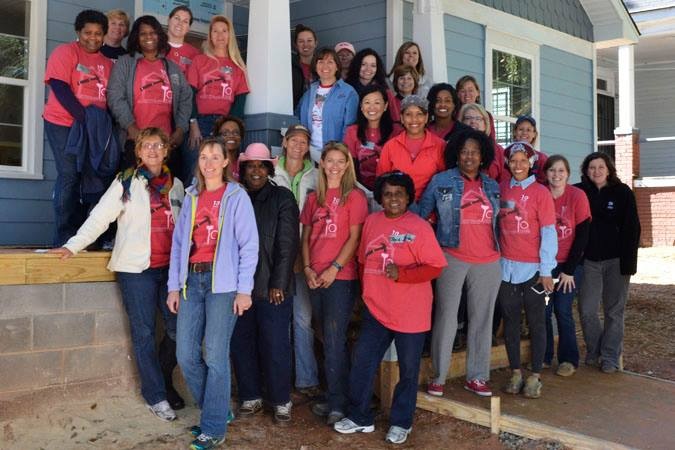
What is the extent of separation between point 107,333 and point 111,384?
0.34 m

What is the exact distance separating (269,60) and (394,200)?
206 centimetres

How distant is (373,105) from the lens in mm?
5402

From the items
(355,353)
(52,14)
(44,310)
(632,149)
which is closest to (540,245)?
(355,353)

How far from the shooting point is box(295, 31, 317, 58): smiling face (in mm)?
6863

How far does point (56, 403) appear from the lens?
14.6ft

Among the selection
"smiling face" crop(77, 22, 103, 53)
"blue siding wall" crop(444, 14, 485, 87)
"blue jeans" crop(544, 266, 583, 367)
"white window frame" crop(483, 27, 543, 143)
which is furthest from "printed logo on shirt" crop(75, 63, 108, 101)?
"white window frame" crop(483, 27, 543, 143)

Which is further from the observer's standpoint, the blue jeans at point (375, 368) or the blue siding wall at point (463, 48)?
the blue siding wall at point (463, 48)

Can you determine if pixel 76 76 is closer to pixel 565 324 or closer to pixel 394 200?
pixel 394 200

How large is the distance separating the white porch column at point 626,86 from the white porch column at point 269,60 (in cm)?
1041

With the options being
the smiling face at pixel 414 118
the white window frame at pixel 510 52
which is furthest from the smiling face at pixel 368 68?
the white window frame at pixel 510 52

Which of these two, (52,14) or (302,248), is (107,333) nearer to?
(302,248)

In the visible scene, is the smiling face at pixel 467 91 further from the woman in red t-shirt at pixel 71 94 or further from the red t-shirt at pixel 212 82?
the woman in red t-shirt at pixel 71 94

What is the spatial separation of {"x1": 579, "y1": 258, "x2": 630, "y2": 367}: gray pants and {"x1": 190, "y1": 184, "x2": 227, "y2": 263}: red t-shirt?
142 inches

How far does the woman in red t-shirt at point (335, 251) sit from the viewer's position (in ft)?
16.0
